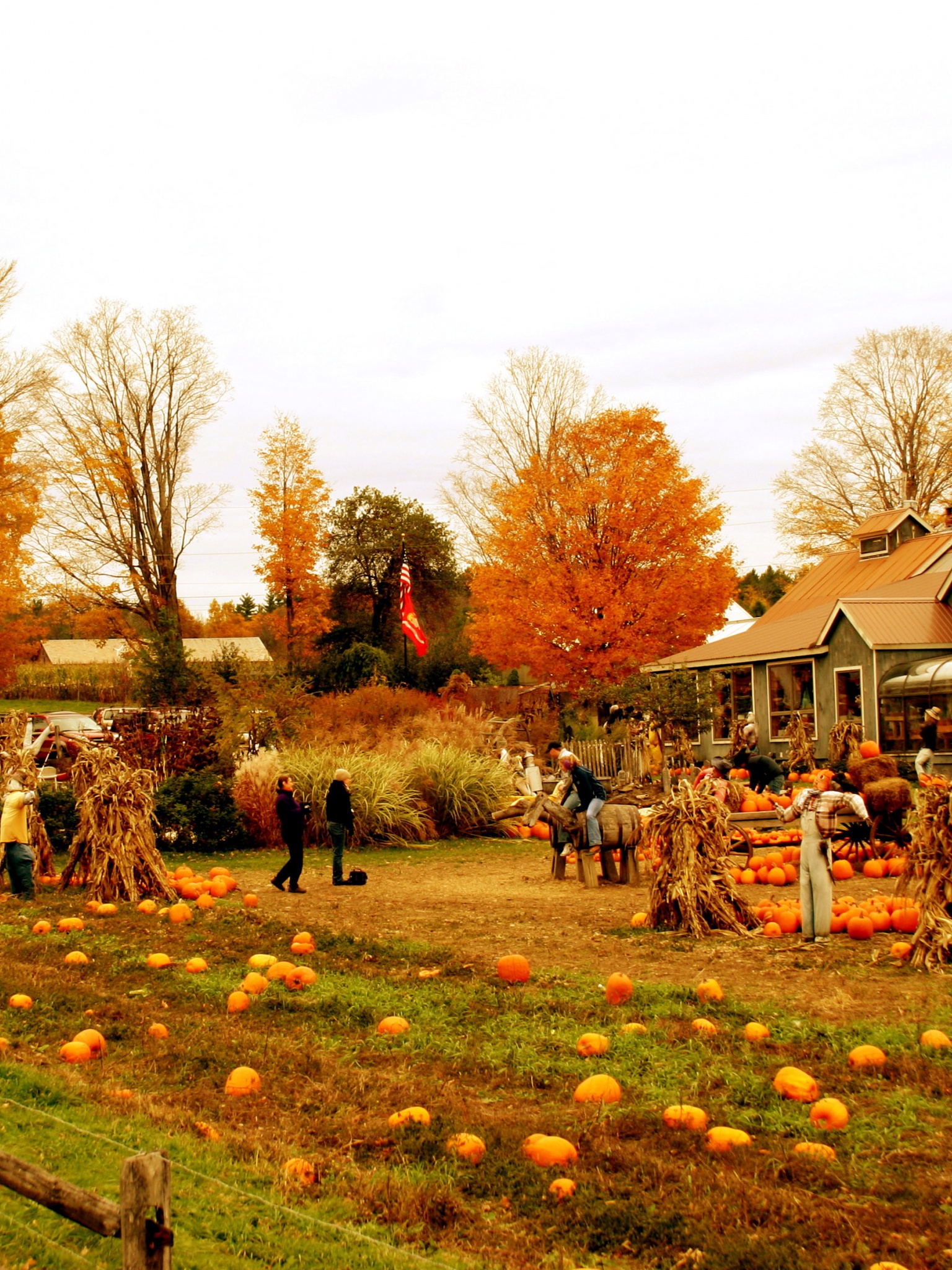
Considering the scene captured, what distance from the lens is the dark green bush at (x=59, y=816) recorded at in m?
14.8

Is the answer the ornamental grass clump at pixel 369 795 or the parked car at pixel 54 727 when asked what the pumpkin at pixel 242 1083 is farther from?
the parked car at pixel 54 727

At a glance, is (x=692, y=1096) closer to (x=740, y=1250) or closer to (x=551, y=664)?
(x=740, y=1250)

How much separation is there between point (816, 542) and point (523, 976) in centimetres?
4085

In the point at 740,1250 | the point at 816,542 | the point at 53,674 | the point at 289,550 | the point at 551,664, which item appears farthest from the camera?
the point at 53,674

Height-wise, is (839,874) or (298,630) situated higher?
(298,630)

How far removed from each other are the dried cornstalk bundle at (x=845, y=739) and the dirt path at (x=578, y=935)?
1137cm

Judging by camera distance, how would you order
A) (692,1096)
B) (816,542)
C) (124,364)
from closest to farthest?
(692,1096) < (124,364) < (816,542)

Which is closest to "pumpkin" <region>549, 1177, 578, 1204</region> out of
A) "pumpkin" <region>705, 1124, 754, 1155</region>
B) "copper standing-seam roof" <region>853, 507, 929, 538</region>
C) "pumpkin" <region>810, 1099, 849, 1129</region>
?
"pumpkin" <region>705, 1124, 754, 1155</region>

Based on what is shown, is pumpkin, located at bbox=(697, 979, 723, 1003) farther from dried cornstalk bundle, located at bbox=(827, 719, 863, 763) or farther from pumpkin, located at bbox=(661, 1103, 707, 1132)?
dried cornstalk bundle, located at bbox=(827, 719, 863, 763)

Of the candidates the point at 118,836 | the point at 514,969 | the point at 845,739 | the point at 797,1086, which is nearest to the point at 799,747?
the point at 845,739

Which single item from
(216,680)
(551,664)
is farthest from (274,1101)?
(551,664)

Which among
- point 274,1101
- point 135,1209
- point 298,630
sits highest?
point 298,630

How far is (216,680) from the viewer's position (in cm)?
2009

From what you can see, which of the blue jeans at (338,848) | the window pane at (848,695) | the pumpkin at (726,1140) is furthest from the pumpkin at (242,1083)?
the window pane at (848,695)
